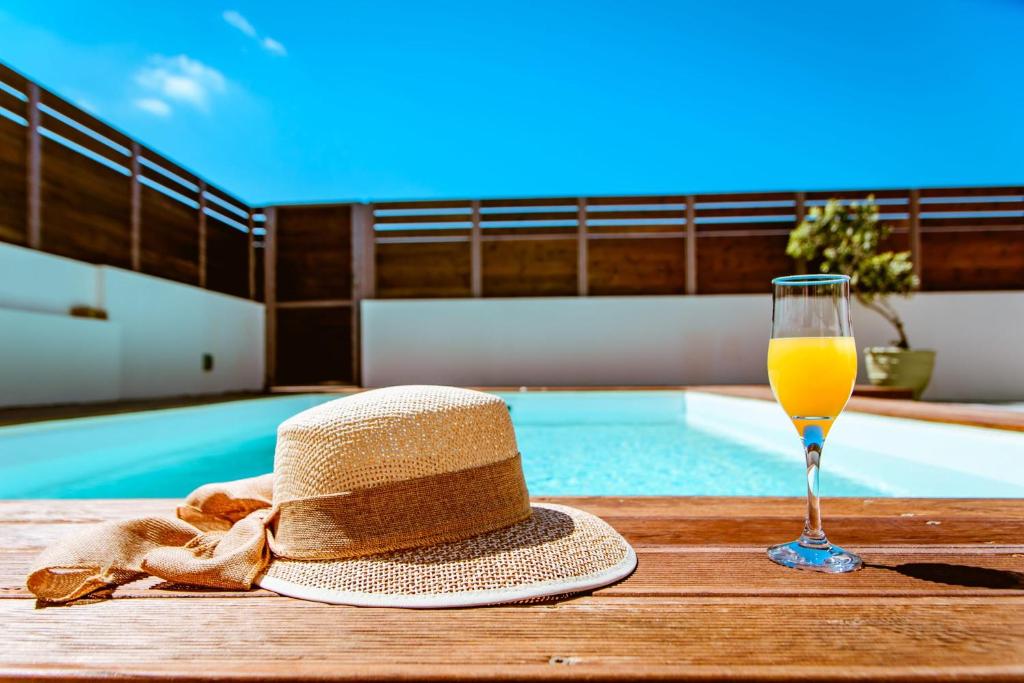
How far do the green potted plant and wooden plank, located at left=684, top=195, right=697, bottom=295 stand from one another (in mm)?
1497

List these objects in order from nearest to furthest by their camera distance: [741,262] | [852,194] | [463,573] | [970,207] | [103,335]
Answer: [463,573] → [103,335] → [970,207] → [852,194] → [741,262]

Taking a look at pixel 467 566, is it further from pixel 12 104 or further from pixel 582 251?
pixel 582 251

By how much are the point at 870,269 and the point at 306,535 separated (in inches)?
260

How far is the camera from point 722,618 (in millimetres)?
535

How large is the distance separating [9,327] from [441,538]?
5143 millimetres

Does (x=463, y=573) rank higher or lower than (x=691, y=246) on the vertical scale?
lower

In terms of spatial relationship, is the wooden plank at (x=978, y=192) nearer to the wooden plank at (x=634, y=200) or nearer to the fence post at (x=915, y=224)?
the fence post at (x=915, y=224)

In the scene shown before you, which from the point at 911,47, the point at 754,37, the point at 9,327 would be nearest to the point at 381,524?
the point at 9,327

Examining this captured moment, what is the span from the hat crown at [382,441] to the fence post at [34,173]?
5544 mm

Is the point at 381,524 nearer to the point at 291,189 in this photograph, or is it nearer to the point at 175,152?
the point at 175,152

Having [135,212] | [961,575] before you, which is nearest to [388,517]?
[961,575]

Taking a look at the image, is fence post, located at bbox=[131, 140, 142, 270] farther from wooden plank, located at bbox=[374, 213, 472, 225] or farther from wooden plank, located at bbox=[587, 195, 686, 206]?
wooden plank, located at bbox=[587, 195, 686, 206]

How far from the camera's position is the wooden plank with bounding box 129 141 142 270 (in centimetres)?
575

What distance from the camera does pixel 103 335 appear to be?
504 centimetres
